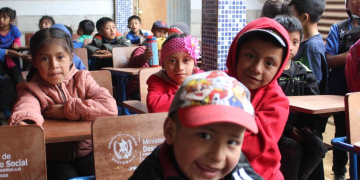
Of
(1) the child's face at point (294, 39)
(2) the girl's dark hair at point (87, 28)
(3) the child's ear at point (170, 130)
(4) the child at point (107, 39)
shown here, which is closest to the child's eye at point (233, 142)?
(3) the child's ear at point (170, 130)

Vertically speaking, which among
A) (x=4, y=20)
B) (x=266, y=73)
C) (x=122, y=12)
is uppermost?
(x=122, y=12)

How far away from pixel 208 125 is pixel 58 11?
845 cm

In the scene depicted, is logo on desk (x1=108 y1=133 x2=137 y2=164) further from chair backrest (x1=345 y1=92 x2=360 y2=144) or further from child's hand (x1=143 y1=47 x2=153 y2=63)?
child's hand (x1=143 y1=47 x2=153 y2=63)

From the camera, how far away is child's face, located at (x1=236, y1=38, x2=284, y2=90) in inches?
66.4

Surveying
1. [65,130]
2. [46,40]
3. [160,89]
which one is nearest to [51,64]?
[46,40]

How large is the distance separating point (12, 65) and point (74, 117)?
4.21 meters

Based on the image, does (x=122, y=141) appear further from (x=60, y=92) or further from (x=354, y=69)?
(x=354, y=69)

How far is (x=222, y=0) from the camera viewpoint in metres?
3.42

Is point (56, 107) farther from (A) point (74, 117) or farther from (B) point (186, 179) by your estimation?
(B) point (186, 179)

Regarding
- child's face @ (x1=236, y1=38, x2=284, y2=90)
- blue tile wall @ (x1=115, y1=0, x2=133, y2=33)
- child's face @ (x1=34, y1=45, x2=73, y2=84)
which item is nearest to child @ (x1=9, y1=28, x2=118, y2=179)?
child's face @ (x1=34, y1=45, x2=73, y2=84)

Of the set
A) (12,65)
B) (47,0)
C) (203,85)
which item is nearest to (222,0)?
(203,85)

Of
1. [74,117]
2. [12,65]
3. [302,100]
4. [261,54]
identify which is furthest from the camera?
[12,65]

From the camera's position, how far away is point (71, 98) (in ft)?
8.19

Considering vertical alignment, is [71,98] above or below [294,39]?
below
